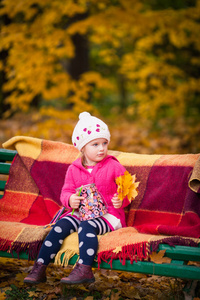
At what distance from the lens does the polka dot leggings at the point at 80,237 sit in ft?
7.72

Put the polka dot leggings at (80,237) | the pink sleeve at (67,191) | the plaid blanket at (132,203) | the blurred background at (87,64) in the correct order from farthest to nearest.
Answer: the blurred background at (87,64) < the pink sleeve at (67,191) < the plaid blanket at (132,203) < the polka dot leggings at (80,237)

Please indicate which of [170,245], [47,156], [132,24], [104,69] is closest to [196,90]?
[132,24]

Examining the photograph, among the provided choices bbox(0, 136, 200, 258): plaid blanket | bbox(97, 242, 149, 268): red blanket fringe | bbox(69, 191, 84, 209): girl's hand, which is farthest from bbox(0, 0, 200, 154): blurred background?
bbox(97, 242, 149, 268): red blanket fringe

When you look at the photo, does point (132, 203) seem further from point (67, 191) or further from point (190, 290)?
point (190, 290)

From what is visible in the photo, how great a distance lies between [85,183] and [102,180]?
0.14m

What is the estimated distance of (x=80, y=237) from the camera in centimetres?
246

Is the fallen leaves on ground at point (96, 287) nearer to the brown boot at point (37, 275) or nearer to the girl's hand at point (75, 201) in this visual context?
the brown boot at point (37, 275)

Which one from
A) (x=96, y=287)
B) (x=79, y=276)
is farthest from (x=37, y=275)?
(x=96, y=287)

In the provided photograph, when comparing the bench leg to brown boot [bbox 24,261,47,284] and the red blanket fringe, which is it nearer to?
the red blanket fringe

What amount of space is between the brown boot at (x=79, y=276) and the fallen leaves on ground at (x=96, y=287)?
0.40 metres

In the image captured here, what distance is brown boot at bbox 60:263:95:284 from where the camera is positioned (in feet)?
7.41

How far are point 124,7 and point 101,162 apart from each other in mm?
4587

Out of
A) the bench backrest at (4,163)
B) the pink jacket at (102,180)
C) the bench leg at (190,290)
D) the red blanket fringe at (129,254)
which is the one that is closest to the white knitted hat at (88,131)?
the pink jacket at (102,180)

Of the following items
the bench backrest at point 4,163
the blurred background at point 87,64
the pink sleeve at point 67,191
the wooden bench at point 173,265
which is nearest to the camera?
the wooden bench at point 173,265
